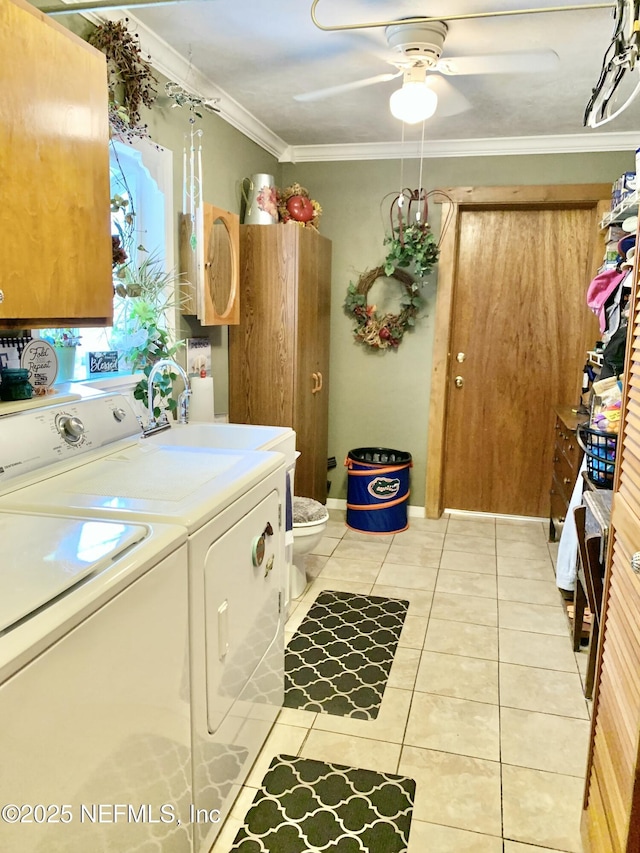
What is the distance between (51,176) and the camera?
1523 mm

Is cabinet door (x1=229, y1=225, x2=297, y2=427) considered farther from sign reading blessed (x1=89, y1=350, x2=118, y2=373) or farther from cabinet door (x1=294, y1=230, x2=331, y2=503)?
sign reading blessed (x1=89, y1=350, x2=118, y2=373)

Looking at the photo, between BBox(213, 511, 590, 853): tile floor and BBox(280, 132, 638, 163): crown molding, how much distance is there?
242 cm

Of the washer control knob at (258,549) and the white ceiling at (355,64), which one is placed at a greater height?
the white ceiling at (355,64)

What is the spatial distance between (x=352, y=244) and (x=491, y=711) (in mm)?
2957

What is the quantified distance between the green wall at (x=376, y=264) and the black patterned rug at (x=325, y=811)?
101 inches

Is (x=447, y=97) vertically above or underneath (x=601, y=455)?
above

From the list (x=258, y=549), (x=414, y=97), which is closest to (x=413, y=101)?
(x=414, y=97)

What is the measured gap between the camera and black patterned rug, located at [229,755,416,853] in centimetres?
167

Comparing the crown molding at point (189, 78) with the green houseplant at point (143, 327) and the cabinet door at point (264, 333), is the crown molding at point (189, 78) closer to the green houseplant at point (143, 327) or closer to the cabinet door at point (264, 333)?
the cabinet door at point (264, 333)

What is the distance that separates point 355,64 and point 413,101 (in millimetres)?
353

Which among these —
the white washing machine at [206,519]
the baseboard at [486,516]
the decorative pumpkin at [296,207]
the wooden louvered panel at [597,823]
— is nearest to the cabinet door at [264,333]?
the decorative pumpkin at [296,207]

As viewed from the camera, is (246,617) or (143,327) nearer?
(246,617)

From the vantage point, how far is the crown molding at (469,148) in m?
3.65

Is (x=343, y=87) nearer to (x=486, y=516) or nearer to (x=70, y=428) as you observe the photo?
(x=70, y=428)
